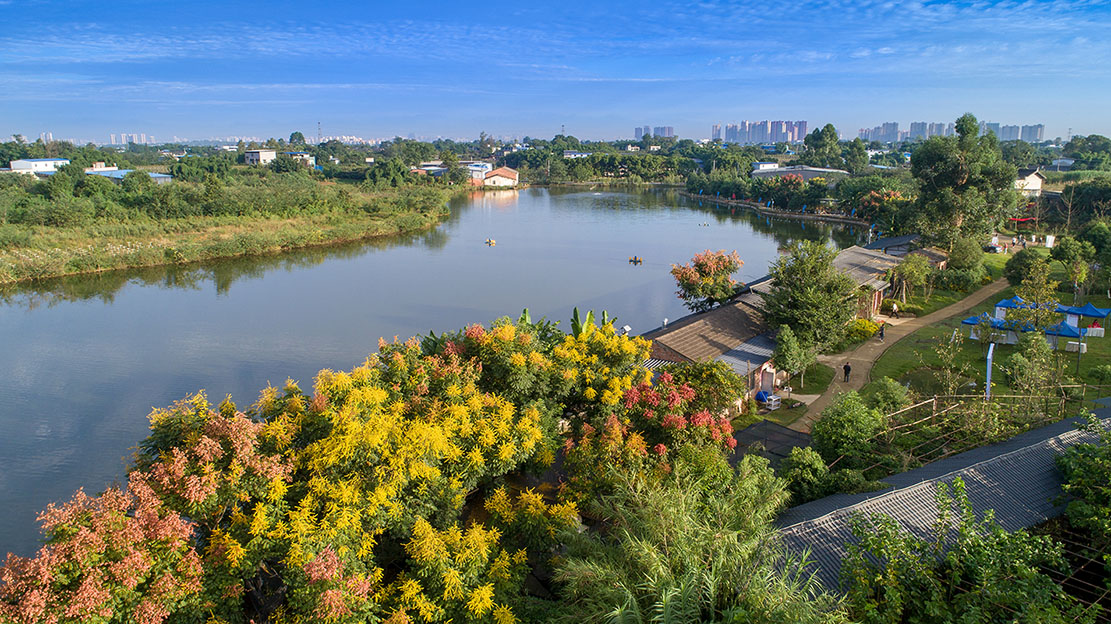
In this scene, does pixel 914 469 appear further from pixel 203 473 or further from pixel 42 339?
pixel 42 339

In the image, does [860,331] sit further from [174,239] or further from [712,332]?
[174,239]

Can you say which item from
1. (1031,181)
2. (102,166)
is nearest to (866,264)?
(1031,181)

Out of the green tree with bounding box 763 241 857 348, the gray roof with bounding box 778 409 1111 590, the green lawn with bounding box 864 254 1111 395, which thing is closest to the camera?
the gray roof with bounding box 778 409 1111 590

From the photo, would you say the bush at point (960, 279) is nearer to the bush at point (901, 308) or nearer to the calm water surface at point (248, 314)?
the bush at point (901, 308)

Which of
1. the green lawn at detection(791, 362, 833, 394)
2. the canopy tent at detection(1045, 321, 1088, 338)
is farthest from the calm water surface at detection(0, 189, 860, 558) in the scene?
the canopy tent at detection(1045, 321, 1088, 338)

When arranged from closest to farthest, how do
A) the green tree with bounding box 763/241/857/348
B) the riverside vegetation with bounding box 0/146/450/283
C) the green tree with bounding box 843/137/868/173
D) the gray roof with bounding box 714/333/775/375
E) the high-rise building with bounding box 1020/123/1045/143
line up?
the gray roof with bounding box 714/333/775/375, the green tree with bounding box 763/241/857/348, the riverside vegetation with bounding box 0/146/450/283, the green tree with bounding box 843/137/868/173, the high-rise building with bounding box 1020/123/1045/143

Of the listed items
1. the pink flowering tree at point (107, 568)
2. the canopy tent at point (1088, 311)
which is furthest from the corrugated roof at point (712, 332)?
the pink flowering tree at point (107, 568)

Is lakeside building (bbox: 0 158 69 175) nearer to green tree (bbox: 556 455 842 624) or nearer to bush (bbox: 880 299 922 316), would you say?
bush (bbox: 880 299 922 316)
